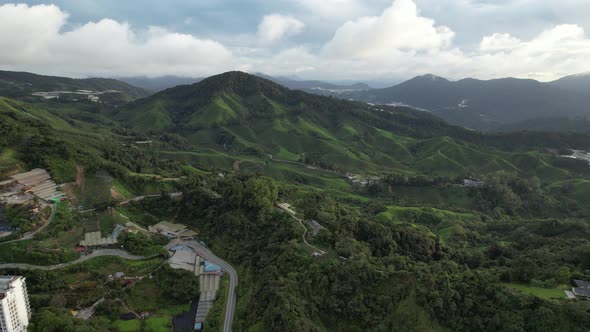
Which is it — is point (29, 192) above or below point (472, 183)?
above

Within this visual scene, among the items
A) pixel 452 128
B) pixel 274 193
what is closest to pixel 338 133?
pixel 452 128

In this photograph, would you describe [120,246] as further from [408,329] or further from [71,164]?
[408,329]

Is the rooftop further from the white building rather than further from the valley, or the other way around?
the valley

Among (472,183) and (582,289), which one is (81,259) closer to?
(582,289)

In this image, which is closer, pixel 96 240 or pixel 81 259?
pixel 81 259

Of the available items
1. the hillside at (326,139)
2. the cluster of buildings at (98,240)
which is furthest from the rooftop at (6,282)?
the hillside at (326,139)

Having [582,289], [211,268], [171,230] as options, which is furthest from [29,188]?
[582,289]

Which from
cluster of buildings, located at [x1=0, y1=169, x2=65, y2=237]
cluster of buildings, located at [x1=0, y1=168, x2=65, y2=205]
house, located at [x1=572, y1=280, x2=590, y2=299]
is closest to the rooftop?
cluster of buildings, located at [x1=0, y1=169, x2=65, y2=237]

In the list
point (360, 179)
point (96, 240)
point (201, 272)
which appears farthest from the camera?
point (360, 179)
